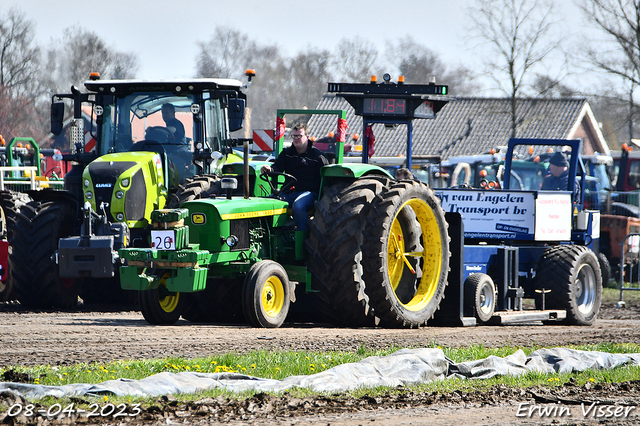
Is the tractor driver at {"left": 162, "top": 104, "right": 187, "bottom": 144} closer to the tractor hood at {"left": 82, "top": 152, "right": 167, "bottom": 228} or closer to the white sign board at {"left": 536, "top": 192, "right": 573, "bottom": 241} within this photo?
the tractor hood at {"left": 82, "top": 152, "right": 167, "bottom": 228}

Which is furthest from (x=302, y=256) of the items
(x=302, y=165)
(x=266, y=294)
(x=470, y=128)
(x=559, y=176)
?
(x=470, y=128)

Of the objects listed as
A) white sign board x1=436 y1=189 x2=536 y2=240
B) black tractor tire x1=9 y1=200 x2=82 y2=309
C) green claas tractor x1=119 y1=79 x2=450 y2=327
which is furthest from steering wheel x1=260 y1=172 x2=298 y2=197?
white sign board x1=436 y1=189 x2=536 y2=240

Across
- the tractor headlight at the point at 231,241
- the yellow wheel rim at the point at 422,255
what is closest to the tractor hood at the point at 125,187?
the tractor headlight at the point at 231,241

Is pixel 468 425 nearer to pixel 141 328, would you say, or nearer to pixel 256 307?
pixel 256 307

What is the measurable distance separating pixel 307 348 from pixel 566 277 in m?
5.39

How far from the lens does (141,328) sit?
8.88m

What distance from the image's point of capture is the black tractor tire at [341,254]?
9.22 metres

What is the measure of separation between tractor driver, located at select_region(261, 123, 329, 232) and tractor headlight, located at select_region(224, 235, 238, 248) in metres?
0.96

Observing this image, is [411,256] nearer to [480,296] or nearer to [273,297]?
[480,296]

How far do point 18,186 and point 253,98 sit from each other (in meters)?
67.3

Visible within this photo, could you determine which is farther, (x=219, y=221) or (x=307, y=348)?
(x=219, y=221)

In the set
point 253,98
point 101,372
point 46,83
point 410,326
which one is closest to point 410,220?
point 410,326

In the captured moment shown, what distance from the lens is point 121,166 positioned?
426 inches

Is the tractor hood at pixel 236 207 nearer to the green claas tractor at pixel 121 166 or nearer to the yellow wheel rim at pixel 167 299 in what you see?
the yellow wheel rim at pixel 167 299
